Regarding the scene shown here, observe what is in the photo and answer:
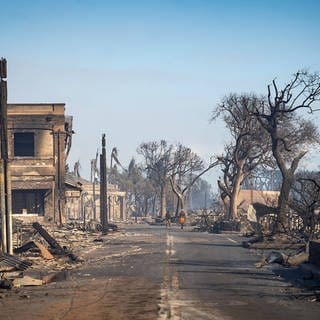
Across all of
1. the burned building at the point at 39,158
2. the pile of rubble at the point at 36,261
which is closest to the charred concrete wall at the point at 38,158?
the burned building at the point at 39,158

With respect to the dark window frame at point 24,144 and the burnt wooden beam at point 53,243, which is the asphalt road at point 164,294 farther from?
the dark window frame at point 24,144

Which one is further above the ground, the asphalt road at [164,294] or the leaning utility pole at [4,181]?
the leaning utility pole at [4,181]

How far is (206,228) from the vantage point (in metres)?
59.0

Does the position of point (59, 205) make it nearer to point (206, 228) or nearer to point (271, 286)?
point (206, 228)

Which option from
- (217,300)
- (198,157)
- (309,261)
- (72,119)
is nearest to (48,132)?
(72,119)

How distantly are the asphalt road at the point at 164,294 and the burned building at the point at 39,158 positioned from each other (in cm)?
2940

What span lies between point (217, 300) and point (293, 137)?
192 ft

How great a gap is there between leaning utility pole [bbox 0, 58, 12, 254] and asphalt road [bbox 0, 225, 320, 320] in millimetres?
3432

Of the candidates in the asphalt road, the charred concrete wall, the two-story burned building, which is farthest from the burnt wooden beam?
the charred concrete wall

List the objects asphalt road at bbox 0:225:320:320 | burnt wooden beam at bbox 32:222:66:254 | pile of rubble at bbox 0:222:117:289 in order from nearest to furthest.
Result: asphalt road at bbox 0:225:320:320 < pile of rubble at bbox 0:222:117:289 < burnt wooden beam at bbox 32:222:66:254

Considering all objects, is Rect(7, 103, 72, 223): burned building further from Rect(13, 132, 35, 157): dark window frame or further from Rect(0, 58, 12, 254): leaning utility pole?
Rect(0, 58, 12, 254): leaning utility pole

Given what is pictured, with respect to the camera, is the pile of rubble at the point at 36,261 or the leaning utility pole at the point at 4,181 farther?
the leaning utility pole at the point at 4,181

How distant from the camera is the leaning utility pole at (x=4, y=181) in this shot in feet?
82.8

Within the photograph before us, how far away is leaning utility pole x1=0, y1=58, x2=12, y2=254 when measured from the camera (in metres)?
25.2
